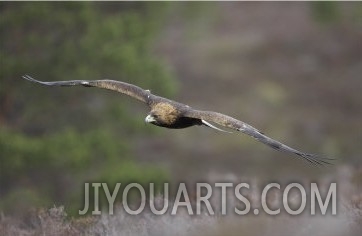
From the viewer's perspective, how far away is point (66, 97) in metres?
19.0

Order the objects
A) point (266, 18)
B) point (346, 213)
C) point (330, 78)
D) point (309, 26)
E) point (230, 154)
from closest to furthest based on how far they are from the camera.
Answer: point (346, 213) < point (230, 154) < point (330, 78) < point (309, 26) < point (266, 18)

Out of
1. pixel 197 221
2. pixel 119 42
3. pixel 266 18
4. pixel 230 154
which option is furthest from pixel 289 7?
pixel 197 221

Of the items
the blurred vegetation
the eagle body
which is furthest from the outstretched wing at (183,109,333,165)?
the blurred vegetation

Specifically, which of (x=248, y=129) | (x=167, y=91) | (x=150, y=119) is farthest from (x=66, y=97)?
(x=248, y=129)

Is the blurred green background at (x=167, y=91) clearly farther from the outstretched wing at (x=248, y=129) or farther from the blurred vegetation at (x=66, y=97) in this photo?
the outstretched wing at (x=248, y=129)

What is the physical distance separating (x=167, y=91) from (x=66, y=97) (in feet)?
6.88

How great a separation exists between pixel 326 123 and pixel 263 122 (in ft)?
6.00

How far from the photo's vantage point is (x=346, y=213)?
8852 millimetres

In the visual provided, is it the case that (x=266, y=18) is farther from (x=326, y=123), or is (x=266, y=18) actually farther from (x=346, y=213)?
(x=346, y=213)

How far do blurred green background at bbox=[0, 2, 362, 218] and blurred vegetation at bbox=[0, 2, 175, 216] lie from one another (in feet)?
0.09

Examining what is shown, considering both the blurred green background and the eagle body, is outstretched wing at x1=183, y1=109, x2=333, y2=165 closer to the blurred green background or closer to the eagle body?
the eagle body

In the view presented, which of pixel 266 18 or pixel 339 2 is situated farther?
pixel 266 18

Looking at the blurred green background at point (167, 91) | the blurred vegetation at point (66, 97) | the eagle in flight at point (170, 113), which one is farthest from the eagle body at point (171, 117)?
the blurred vegetation at point (66, 97)

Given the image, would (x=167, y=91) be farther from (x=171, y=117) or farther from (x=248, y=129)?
(x=248, y=129)
